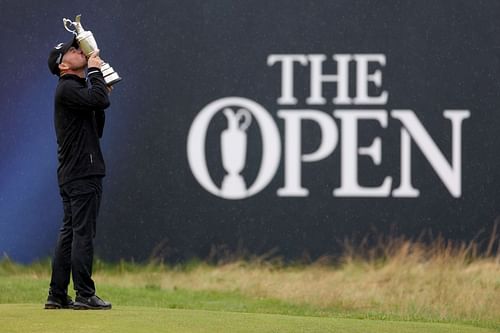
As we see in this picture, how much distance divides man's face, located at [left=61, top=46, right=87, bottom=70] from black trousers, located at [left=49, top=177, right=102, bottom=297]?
73 centimetres

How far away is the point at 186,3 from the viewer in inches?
503

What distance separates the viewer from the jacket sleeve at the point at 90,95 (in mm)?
8156

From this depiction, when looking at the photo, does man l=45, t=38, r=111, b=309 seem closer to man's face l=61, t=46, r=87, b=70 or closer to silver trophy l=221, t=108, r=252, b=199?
man's face l=61, t=46, r=87, b=70

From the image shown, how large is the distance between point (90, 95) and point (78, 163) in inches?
17.3

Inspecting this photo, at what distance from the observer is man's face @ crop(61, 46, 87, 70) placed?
330 inches

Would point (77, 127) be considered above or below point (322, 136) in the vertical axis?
above

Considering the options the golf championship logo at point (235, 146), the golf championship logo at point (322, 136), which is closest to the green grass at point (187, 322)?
the golf championship logo at point (322, 136)

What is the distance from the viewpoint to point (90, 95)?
816 cm

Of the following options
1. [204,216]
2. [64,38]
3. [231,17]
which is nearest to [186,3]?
[231,17]

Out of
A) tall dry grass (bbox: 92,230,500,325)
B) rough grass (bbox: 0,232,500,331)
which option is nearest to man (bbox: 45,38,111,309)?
rough grass (bbox: 0,232,500,331)

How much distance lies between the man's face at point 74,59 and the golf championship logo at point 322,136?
4.24 metres

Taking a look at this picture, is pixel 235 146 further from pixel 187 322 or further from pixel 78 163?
pixel 187 322

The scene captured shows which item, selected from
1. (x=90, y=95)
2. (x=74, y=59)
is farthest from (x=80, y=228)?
(x=74, y=59)

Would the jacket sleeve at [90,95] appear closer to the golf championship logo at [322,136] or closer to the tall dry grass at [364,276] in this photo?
the tall dry grass at [364,276]
